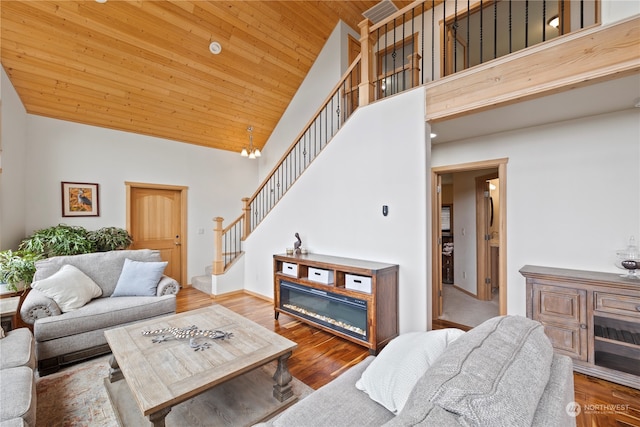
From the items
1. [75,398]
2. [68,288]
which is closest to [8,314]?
[68,288]

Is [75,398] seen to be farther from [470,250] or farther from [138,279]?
[470,250]

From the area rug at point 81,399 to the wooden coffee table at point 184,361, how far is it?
0.17 meters

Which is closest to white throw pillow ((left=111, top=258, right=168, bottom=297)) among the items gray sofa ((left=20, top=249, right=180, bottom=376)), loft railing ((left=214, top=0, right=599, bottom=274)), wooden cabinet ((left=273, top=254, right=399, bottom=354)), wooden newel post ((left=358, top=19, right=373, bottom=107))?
gray sofa ((left=20, top=249, right=180, bottom=376))

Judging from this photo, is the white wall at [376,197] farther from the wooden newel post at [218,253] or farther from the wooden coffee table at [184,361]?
the wooden coffee table at [184,361]

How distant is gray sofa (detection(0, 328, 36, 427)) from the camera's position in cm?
134

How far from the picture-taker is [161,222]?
5.29 meters

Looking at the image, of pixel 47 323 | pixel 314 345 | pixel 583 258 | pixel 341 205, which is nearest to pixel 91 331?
pixel 47 323

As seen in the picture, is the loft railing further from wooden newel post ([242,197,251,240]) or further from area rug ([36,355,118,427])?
area rug ([36,355,118,427])

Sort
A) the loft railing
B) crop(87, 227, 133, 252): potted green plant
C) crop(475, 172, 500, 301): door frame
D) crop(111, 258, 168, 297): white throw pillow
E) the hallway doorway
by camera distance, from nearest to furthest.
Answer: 1. crop(111, 258, 168, 297): white throw pillow
2. the loft railing
3. the hallway doorway
4. crop(87, 227, 133, 252): potted green plant
5. crop(475, 172, 500, 301): door frame

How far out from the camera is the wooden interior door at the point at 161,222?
501 cm

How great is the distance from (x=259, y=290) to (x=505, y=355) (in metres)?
4.34

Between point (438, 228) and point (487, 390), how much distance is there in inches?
128

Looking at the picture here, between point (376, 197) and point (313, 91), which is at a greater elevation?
point (313, 91)

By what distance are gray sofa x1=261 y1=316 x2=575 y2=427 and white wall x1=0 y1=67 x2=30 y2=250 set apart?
14.1ft
